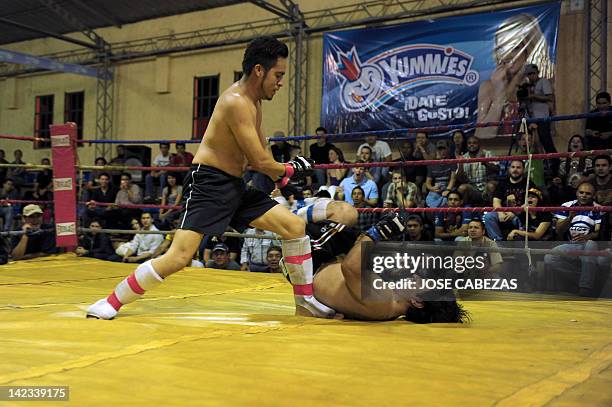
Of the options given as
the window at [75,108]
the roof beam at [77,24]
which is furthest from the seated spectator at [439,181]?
the window at [75,108]

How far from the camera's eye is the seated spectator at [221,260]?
5105 millimetres

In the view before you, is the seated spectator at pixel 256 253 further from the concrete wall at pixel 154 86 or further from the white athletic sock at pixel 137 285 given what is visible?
the concrete wall at pixel 154 86

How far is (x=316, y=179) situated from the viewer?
6457mm

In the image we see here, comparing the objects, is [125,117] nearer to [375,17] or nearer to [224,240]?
[375,17]

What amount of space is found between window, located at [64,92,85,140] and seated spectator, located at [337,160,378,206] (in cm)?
794

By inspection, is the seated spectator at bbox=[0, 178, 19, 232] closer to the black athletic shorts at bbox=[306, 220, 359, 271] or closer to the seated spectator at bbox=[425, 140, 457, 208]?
the seated spectator at bbox=[425, 140, 457, 208]

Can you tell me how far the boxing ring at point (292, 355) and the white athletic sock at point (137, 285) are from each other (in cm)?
8

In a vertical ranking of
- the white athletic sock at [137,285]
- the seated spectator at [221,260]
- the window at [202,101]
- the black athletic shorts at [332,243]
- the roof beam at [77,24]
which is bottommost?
the seated spectator at [221,260]

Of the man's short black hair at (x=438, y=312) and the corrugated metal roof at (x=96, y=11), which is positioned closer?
the man's short black hair at (x=438, y=312)

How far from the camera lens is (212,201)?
7.96ft

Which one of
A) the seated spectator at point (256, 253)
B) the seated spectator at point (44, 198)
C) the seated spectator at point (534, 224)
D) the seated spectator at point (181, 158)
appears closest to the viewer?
the seated spectator at point (534, 224)

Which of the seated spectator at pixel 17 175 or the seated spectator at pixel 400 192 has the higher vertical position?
the seated spectator at pixel 17 175

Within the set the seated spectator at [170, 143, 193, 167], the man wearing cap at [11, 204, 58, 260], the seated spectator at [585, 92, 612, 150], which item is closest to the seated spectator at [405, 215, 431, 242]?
the seated spectator at [585, 92, 612, 150]

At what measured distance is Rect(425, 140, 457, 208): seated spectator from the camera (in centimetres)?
557
